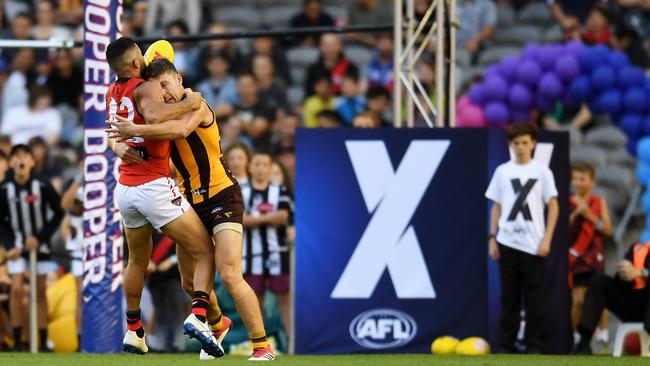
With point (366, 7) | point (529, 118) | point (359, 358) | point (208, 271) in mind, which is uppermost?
point (366, 7)

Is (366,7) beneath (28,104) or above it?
above

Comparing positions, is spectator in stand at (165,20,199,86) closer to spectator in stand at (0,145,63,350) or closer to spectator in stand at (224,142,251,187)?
spectator in stand at (0,145,63,350)

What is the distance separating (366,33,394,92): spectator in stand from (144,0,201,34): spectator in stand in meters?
2.90

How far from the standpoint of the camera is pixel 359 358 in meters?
12.0

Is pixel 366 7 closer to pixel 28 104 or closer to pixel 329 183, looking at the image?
pixel 28 104

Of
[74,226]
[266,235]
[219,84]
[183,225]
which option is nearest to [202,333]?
[183,225]

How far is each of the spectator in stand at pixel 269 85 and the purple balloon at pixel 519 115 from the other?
3.57 m

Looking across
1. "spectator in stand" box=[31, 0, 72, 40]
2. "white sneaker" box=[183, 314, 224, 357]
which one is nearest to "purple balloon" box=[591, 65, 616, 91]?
"white sneaker" box=[183, 314, 224, 357]

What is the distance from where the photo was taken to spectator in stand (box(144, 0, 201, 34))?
21141 mm

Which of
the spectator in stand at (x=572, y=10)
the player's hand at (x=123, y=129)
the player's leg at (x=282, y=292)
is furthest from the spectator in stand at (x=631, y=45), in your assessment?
the player's hand at (x=123, y=129)

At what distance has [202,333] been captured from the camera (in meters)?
10.1

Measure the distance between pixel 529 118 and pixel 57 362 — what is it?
24.2 feet

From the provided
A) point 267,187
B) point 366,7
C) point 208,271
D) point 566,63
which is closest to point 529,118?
point 566,63

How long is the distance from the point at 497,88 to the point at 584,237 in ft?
7.34
